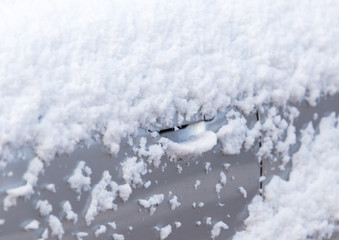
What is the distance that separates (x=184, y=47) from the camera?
6.20 feet

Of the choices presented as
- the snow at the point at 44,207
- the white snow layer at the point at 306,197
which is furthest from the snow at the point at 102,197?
the white snow layer at the point at 306,197

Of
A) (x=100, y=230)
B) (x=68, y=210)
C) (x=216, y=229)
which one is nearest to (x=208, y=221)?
(x=216, y=229)

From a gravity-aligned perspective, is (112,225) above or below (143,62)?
below

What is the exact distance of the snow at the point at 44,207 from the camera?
163 centimetres

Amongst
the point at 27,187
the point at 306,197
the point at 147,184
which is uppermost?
the point at 27,187

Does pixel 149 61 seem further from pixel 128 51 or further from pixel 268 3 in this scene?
pixel 268 3

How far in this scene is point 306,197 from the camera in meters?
2.15

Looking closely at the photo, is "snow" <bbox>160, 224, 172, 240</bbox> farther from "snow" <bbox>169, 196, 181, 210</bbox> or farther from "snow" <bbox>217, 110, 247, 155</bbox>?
"snow" <bbox>217, 110, 247, 155</bbox>

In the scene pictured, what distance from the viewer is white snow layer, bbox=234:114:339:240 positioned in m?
2.08

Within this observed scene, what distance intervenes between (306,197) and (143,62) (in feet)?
2.64

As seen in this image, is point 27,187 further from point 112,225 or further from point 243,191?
point 243,191

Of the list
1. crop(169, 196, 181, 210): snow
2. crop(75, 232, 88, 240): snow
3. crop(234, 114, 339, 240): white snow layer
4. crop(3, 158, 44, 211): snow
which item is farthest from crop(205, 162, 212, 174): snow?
crop(3, 158, 44, 211): snow

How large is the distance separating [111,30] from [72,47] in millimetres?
144

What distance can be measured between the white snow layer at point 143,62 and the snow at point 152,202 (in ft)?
0.66
